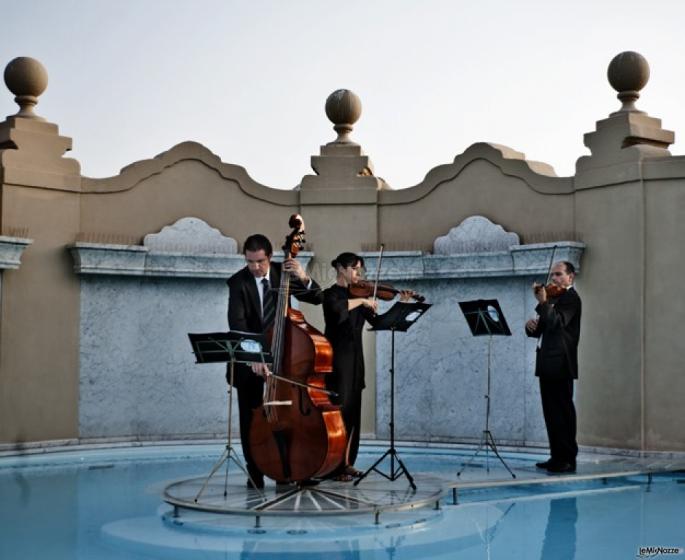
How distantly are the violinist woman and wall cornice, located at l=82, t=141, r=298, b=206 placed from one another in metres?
3.89

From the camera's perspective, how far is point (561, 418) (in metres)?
9.51

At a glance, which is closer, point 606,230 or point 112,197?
point 606,230

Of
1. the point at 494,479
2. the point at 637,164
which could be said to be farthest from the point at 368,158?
the point at 494,479

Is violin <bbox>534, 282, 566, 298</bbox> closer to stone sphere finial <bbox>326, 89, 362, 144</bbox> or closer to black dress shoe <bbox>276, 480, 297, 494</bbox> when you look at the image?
black dress shoe <bbox>276, 480, 297, 494</bbox>

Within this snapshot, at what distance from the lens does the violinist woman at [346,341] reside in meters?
8.48

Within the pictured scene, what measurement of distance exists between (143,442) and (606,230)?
17.7 feet

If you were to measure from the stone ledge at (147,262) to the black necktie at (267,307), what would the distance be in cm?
383

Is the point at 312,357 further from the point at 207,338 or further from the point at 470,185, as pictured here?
the point at 470,185

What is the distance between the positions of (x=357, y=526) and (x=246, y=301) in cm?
198

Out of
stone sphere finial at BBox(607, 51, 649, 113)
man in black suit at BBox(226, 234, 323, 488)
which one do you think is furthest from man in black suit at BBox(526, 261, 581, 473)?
stone sphere finial at BBox(607, 51, 649, 113)

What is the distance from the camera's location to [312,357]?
7.38m

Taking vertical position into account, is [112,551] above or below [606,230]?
below

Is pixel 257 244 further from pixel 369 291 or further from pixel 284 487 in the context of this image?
pixel 284 487

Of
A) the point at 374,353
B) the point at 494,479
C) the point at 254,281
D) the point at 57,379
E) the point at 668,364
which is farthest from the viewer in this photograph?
the point at 374,353
